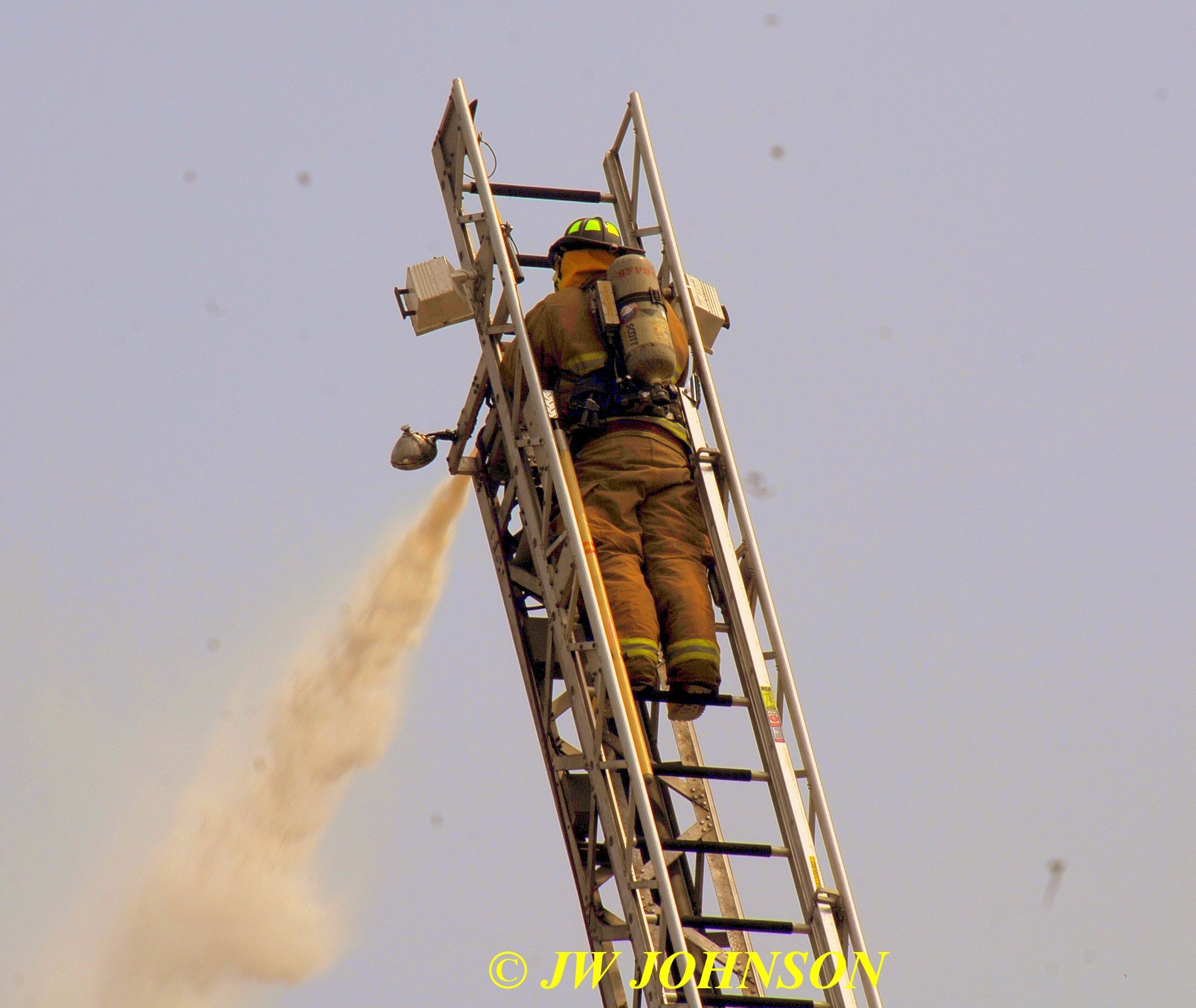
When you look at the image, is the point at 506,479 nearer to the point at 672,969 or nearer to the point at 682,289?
the point at 682,289

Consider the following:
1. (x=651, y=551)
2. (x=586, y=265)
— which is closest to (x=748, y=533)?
(x=651, y=551)

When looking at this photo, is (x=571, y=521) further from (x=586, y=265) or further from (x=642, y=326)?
(x=586, y=265)

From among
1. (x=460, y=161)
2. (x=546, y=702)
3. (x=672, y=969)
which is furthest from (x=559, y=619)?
(x=460, y=161)

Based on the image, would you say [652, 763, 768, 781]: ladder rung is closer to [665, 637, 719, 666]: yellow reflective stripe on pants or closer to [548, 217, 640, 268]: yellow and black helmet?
[665, 637, 719, 666]: yellow reflective stripe on pants

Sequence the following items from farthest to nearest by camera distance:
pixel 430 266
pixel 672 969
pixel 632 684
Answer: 1. pixel 430 266
2. pixel 632 684
3. pixel 672 969

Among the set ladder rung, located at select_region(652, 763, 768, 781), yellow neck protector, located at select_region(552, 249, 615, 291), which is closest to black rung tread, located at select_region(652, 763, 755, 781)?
ladder rung, located at select_region(652, 763, 768, 781)

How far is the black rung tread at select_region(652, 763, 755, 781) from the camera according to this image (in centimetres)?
1038

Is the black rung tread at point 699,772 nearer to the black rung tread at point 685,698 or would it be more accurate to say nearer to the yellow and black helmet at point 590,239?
the black rung tread at point 685,698

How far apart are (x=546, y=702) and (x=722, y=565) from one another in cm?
128

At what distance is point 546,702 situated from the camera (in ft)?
37.6

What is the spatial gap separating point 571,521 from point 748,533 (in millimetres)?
1032

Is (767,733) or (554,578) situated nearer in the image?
(767,733)

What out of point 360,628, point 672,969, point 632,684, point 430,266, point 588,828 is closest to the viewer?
point 672,969

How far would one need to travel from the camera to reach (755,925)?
10148mm
